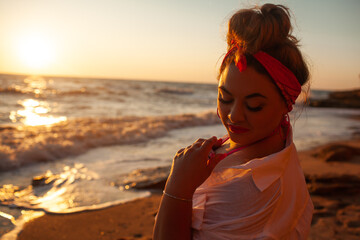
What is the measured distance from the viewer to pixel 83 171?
5105 mm

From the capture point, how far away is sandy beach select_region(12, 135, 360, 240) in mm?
2961

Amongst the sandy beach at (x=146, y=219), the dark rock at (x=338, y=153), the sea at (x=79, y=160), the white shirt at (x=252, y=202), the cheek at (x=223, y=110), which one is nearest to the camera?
the white shirt at (x=252, y=202)

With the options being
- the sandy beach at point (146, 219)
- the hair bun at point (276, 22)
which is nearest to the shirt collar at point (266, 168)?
the hair bun at point (276, 22)

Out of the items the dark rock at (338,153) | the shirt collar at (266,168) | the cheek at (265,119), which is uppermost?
the cheek at (265,119)

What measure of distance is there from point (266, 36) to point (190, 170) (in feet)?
2.29

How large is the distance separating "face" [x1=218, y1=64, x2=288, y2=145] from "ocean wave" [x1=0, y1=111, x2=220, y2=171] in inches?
202

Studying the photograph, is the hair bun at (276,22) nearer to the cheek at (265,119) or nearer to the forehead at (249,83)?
the forehead at (249,83)

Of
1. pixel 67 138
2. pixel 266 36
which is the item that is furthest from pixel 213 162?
pixel 67 138

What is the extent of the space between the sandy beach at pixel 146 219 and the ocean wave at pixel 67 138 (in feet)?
9.01

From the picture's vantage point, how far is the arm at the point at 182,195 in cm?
125

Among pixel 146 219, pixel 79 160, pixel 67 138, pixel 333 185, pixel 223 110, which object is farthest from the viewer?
pixel 67 138

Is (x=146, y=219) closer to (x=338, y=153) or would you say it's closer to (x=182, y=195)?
(x=182, y=195)

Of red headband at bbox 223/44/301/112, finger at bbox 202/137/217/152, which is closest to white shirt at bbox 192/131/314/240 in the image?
finger at bbox 202/137/217/152

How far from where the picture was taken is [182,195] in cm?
125
